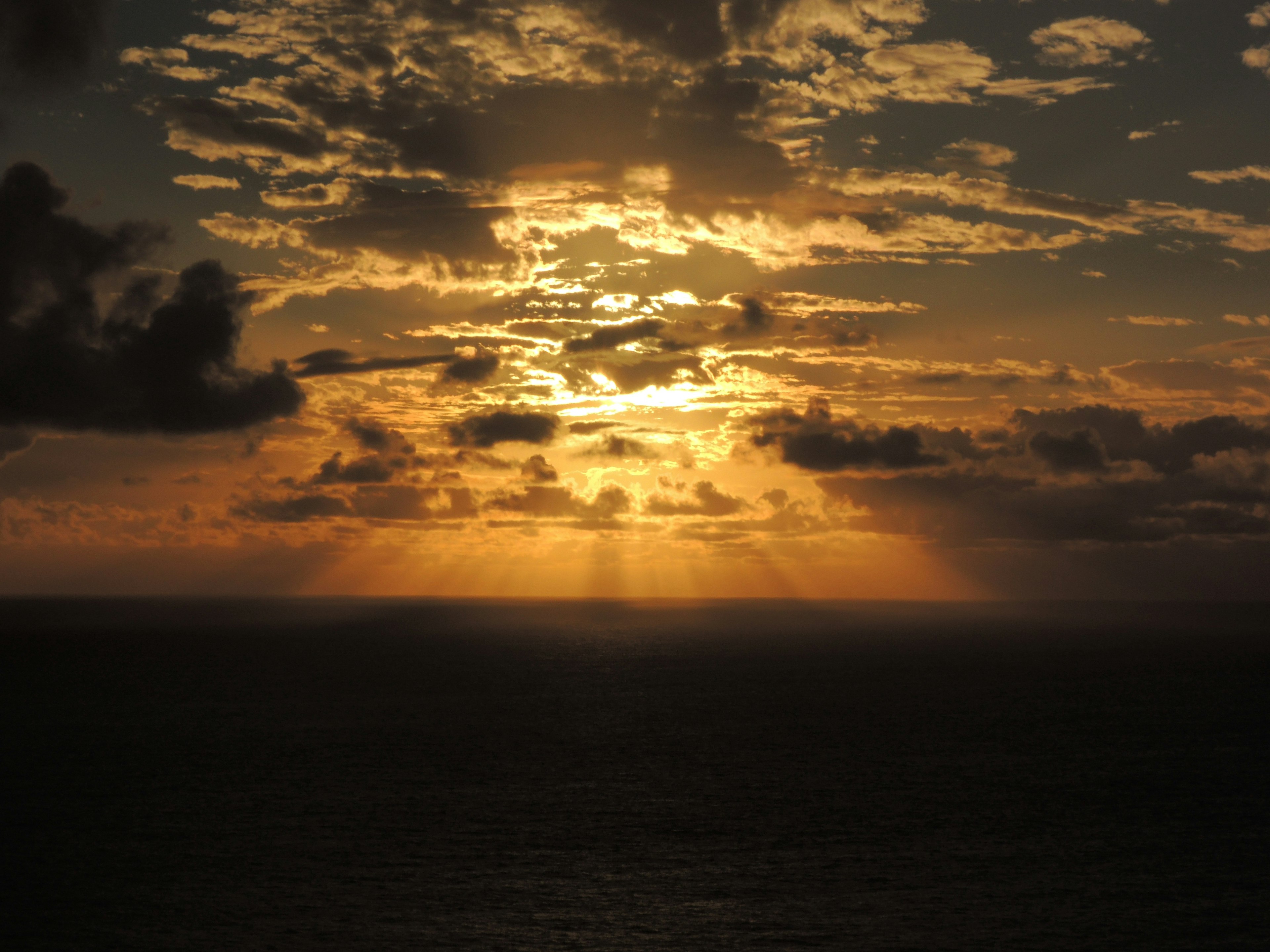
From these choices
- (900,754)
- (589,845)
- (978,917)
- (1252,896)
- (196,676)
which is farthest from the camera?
(196,676)

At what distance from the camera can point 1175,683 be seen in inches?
6339

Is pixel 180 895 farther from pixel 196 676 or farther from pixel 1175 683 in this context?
pixel 1175 683

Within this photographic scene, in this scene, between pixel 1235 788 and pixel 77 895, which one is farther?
pixel 1235 788

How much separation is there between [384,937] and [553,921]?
7.82 m

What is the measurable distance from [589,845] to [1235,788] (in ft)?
172

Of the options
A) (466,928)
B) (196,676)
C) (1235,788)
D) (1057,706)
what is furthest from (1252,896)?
(196,676)

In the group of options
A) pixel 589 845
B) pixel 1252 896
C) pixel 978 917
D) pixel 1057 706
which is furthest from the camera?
pixel 1057 706

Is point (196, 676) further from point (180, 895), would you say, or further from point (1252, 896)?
point (1252, 896)

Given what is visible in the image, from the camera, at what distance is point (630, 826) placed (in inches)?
2520

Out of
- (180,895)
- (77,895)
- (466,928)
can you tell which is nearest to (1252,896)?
(466,928)

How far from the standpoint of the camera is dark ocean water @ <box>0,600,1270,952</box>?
155ft

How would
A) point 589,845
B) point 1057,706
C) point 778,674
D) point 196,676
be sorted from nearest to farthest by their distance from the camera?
point 589,845, point 1057,706, point 196,676, point 778,674

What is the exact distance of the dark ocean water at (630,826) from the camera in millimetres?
47094

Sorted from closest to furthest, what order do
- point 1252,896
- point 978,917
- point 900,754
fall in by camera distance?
point 978,917 → point 1252,896 → point 900,754
